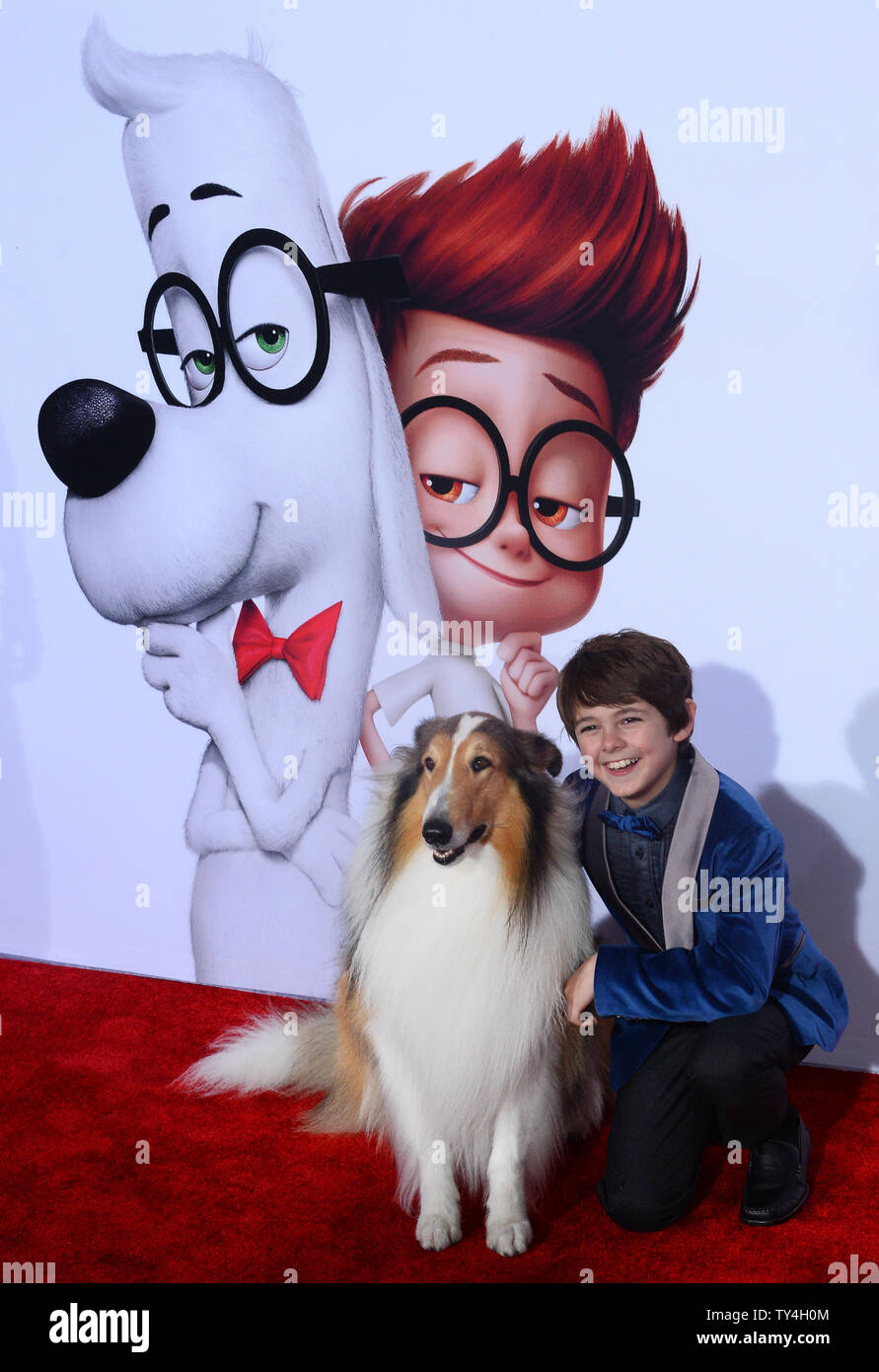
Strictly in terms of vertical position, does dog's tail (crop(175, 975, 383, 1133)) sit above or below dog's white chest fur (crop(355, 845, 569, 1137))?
below

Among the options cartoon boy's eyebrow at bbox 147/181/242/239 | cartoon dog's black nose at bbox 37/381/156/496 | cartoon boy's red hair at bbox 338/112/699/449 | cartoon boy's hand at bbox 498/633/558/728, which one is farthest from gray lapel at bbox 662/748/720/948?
cartoon boy's eyebrow at bbox 147/181/242/239

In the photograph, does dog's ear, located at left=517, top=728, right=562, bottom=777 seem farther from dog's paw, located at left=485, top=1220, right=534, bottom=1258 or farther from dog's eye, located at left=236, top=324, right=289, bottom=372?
dog's eye, located at left=236, top=324, right=289, bottom=372

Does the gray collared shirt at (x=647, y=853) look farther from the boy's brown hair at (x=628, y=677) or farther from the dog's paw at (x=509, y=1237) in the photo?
the dog's paw at (x=509, y=1237)

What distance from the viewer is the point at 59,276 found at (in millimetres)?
2969

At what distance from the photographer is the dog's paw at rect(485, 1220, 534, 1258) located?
180 cm

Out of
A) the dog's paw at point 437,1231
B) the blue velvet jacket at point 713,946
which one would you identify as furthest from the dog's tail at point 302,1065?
the blue velvet jacket at point 713,946

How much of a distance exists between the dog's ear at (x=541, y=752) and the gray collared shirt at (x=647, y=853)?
134mm

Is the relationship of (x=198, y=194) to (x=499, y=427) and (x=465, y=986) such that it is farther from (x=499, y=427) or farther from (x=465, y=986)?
(x=465, y=986)

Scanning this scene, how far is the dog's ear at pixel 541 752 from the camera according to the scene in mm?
1936

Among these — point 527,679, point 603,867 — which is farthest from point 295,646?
point 603,867

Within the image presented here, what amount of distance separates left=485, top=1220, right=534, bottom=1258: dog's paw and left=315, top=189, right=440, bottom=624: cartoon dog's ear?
52.2 inches

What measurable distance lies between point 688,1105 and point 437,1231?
0.46m

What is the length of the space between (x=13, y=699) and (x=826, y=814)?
2.21 meters

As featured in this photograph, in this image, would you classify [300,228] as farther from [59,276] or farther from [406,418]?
[59,276]
